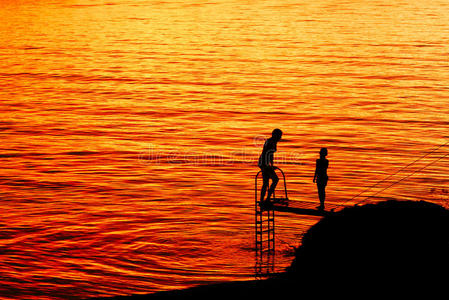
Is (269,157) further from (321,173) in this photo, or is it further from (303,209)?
(303,209)

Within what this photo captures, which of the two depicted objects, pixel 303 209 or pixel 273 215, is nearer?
pixel 303 209

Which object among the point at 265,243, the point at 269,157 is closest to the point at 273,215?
the point at 269,157

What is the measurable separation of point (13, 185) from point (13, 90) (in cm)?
2615

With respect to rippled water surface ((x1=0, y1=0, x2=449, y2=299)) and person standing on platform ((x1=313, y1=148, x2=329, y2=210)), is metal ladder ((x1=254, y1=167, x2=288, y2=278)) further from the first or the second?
person standing on platform ((x1=313, y1=148, x2=329, y2=210))

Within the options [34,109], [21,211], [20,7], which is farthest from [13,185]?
[20,7]

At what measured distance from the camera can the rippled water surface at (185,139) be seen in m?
26.4

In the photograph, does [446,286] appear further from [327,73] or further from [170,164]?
[327,73]

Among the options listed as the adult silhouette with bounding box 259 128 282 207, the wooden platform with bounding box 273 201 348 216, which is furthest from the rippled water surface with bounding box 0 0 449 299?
the adult silhouette with bounding box 259 128 282 207

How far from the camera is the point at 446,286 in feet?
60.7

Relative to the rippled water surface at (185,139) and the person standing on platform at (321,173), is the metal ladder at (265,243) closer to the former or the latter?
the rippled water surface at (185,139)

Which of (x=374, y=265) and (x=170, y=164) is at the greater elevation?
(x=170, y=164)

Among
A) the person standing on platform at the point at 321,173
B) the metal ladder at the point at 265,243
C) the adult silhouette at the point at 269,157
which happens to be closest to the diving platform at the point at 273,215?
the metal ladder at the point at 265,243

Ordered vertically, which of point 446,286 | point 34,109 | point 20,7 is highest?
point 20,7

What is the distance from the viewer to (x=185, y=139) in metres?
42.3
